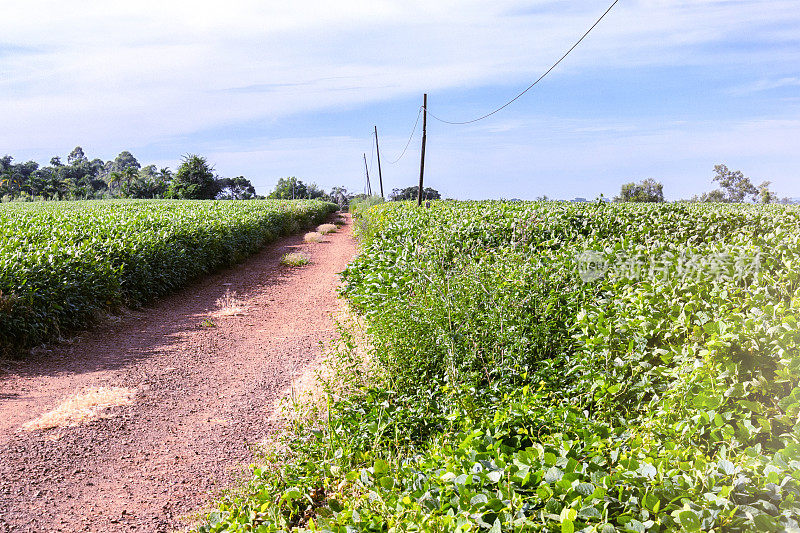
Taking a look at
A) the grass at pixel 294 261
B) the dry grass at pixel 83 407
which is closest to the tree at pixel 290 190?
the grass at pixel 294 261

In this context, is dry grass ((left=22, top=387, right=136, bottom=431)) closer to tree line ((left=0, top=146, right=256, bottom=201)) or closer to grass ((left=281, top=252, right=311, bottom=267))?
grass ((left=281, top=252, right=311, bottom=267))

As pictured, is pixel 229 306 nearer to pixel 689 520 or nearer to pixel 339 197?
pixel 689 520

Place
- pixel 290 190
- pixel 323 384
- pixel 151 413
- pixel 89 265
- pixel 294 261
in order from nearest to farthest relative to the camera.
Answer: pixel 323 384, pixel 151 413, pixel 89 265, pixel 294 261, pixel 290 190

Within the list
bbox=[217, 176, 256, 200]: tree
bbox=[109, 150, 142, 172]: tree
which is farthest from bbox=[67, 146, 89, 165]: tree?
bbox=[217, 176, 256, 200]: tree

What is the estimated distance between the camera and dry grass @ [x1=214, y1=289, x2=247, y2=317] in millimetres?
10000

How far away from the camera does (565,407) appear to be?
4016mm

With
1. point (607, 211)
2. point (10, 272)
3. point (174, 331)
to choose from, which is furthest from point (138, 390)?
point (607, 211)

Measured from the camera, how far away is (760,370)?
3.78 meters

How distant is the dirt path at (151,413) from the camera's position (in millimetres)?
4160

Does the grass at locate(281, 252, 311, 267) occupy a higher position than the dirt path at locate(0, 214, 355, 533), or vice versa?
the grass at locate(281, 252, 311, 267)

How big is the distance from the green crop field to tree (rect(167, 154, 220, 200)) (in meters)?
62.2

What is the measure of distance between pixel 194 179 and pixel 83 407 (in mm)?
64066

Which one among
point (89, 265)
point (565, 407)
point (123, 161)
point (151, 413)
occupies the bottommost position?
point (151, 413)

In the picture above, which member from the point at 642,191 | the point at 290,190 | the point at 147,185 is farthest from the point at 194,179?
the point at 642,191
